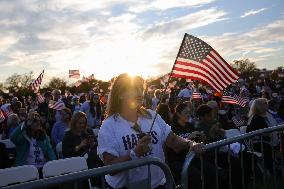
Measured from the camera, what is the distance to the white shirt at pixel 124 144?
3611 mm

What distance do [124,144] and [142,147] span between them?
0.29m

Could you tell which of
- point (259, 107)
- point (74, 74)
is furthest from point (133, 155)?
point (74, 74)

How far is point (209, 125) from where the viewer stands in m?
7.67

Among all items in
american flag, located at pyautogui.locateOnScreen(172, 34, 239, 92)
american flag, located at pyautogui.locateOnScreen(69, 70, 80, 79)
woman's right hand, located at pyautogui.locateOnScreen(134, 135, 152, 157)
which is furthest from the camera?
american flag, located at pyautogui.locateOnScreen(69, 70, 80, 79)

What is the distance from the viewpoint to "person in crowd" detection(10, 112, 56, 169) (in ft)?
25.3

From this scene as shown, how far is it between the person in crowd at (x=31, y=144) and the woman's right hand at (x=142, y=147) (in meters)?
4.67

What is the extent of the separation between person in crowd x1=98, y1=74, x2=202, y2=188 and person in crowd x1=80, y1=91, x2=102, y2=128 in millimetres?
10813

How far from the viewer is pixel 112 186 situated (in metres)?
3.67

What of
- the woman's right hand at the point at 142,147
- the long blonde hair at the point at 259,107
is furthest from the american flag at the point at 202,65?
the long blonde hair at the point at 259,107

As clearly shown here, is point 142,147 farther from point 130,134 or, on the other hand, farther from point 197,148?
point 197,148

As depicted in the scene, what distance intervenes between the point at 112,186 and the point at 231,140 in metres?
1.44

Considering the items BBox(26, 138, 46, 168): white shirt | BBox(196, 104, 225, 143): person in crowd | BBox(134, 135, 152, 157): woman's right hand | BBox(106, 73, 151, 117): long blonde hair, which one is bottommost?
BBox(26, 138, 46, 168): white shirt

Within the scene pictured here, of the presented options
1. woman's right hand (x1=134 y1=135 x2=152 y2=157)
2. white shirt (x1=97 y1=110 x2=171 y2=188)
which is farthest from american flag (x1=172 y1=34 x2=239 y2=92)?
woman's right hand (x1=134 y1=135 x2=152 y2=157)

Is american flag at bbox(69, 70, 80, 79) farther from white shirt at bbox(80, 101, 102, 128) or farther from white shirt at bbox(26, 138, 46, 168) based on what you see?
white shirt at bbox(26, 138, 46, 168)
